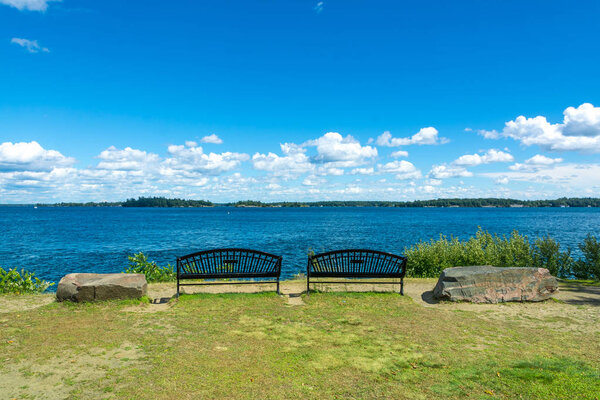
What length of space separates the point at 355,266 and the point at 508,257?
7.68 metres

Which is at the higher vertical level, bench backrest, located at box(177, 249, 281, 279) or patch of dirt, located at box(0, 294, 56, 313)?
bench backrest, located at box(177, 249, 281, 279)

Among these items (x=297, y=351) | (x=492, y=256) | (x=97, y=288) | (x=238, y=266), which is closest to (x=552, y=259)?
(x=492, y=256)

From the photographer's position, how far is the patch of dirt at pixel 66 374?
15.0 feet

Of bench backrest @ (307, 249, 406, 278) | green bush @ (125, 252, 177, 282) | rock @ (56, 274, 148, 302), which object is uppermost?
bench backrest @ (307, 249, 406, 278)

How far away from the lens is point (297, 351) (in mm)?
5945

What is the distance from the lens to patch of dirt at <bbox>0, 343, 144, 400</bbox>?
4570 millimetres

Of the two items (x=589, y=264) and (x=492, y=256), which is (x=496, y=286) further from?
(x=589, y=264)

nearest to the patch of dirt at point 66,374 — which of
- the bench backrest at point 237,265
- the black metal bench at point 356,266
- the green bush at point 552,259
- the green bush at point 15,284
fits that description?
the bench backrest at point 237,265

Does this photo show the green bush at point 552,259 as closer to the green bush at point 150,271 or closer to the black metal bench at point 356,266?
the black metal bench at point 356,266

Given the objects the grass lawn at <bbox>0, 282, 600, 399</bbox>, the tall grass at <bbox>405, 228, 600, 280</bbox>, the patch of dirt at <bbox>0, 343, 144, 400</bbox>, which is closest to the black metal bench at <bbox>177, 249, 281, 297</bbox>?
the grass lawn at <bbox>0, 282, 600, 399</bbox>

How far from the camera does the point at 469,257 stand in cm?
1430

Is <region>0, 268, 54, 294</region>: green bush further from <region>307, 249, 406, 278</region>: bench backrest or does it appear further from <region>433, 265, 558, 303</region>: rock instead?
<region>433, 265, 558, 303</region>: rock

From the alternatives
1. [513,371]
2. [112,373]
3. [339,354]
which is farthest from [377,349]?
[112,373]

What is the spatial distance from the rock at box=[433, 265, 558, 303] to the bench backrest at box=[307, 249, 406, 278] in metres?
1.23
